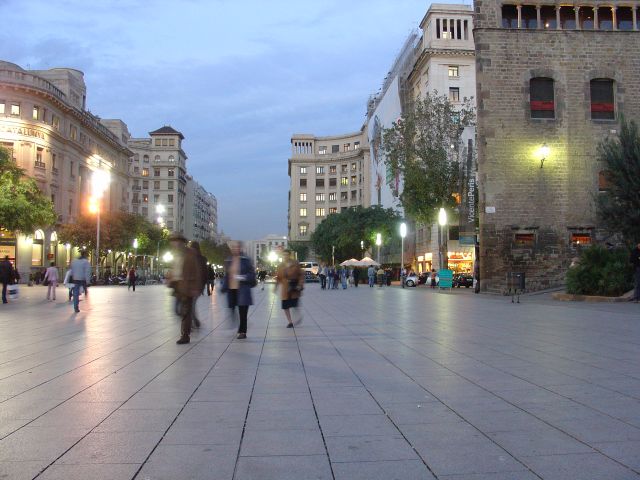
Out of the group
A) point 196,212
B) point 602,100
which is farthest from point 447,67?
point 196,212

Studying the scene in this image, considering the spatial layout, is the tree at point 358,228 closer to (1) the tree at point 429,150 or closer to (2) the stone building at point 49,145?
(2) the stone building at point 49,145

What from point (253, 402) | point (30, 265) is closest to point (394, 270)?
point (30, 265)

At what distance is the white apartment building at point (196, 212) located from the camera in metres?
136

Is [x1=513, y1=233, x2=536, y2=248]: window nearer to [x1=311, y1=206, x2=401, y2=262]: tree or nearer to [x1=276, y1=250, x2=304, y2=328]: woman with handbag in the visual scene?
[x1=276, y1=250, x2=304, y2=328]: woman with handbag

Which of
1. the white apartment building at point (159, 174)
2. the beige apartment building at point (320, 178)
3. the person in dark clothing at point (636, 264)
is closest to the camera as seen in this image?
the person in dark clothing at point (636, 264)

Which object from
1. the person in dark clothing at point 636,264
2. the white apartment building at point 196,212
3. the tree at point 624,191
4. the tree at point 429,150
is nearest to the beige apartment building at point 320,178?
the white apartment building at point 196,212

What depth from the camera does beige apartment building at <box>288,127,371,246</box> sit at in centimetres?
12938

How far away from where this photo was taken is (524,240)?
29.2m

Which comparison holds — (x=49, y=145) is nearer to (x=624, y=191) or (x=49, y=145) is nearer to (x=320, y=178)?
(x=624, y=191)

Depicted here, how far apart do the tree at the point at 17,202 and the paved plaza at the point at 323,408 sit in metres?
29.9

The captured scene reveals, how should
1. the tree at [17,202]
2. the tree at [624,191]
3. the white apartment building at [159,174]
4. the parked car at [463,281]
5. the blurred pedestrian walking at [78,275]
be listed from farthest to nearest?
1. the white apartment building at [159,174]
2. the parked car at [463,281]
3. the tree at [17,202]
4. the tree at [624,191]
5. the blurred pedestrian walking at [78,275]

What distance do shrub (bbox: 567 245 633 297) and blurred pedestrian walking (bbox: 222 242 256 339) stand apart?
14586 mm

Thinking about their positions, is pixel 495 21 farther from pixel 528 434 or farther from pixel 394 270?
pixel 394 270

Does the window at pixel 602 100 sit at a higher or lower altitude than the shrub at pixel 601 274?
higher
